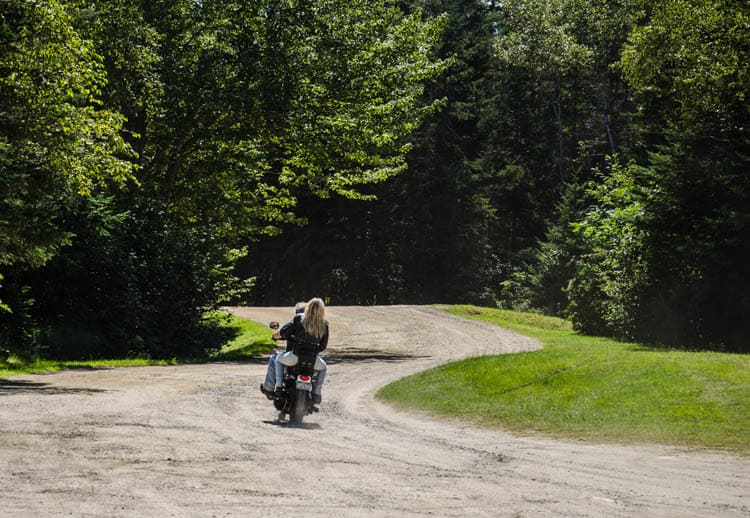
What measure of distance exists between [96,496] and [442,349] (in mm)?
22910

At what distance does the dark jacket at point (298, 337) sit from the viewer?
46.3 feet

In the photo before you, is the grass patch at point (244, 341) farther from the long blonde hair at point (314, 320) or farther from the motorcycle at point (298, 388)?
the long blonde hair at point (314, 320)

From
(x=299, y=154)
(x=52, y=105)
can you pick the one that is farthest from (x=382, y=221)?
(x=52, y=105)

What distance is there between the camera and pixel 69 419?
12.2 m

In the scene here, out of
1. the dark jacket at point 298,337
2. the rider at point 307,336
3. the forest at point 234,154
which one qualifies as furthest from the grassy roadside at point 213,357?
the dark jacket at point 298,337

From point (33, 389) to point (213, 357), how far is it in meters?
11.7

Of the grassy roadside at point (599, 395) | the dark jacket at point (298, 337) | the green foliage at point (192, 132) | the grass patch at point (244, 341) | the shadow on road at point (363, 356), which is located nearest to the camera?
the grassy roadside at point (599, 395)

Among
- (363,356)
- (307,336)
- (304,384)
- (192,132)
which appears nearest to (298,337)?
(307,336)

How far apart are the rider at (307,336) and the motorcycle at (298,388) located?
0.06 metres

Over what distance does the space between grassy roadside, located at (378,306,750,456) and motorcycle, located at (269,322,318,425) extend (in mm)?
3162

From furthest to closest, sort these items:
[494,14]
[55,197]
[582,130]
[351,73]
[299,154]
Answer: [582,130] → [494,14] → [299,154] → [351,73] → [55,197]

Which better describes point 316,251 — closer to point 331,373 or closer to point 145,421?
point 331,373

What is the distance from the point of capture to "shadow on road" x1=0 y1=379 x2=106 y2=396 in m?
16.4

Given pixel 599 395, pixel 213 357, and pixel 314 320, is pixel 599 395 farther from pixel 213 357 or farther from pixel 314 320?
pixel 213 357
